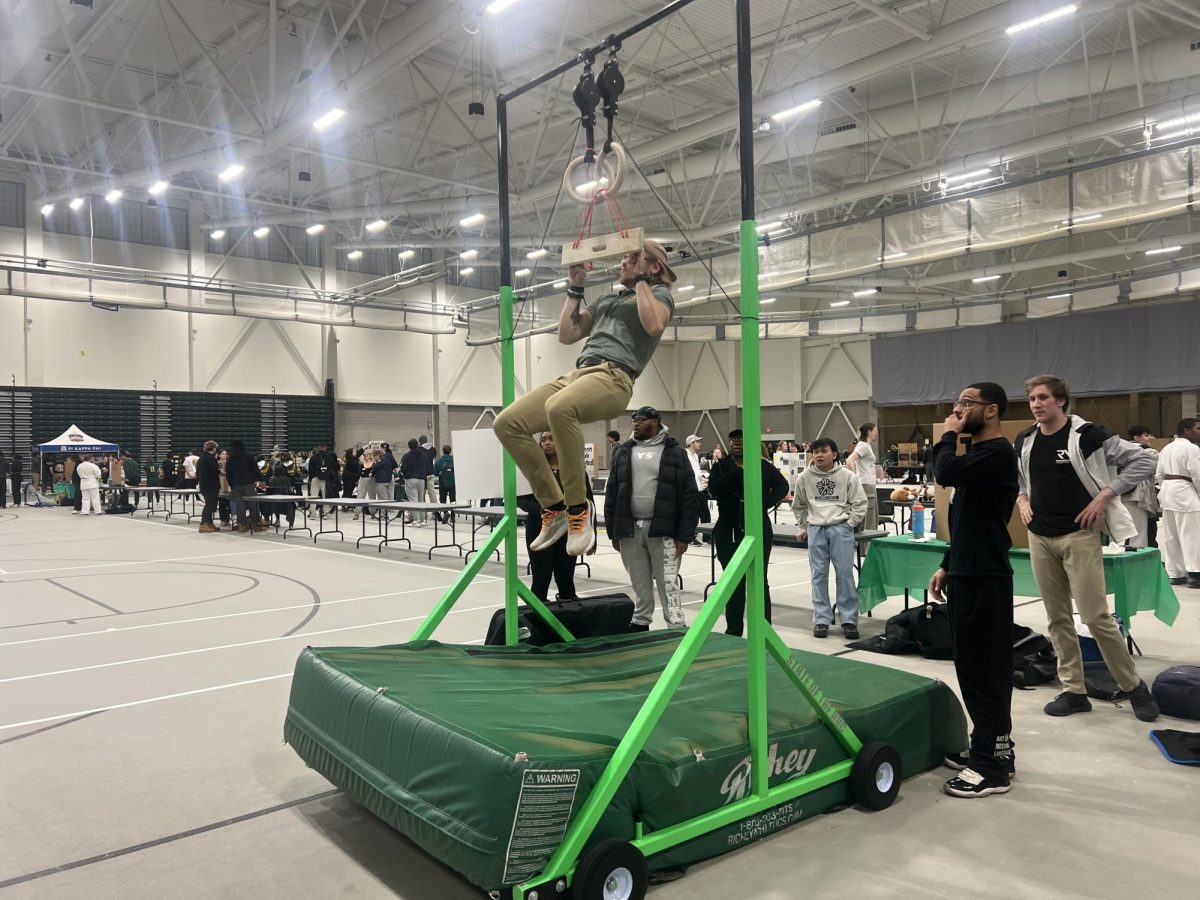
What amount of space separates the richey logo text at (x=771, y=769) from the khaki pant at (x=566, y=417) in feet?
4.26

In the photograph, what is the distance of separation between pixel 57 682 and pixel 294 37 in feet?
36.5

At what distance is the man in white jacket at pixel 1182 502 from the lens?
7625mm

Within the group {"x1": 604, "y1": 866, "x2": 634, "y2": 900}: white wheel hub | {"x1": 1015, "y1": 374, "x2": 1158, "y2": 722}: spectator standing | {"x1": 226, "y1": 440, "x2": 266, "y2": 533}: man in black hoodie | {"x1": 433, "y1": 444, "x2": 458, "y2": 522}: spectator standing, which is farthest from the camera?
{"x1": 433, "y1": 444, "x2": 458, "y2": 522}: spectator standing

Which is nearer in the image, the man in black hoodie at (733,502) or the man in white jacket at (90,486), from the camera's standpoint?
the man in black hoodie at (733,502)

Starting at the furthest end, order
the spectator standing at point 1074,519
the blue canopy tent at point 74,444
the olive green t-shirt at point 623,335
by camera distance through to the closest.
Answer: the blue canopy tent at point 74,444 → the spectator standing at point 1074,519 → the olive green t-shirt at point 623,335

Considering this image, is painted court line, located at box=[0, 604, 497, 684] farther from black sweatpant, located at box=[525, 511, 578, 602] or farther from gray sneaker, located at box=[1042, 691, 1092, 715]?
gray sneaker, located at box=[1042, 691, 1092, 715]

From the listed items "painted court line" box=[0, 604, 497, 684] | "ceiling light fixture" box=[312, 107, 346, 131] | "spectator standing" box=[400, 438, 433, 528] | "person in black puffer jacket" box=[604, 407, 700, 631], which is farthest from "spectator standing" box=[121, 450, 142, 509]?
"person in black puffer jacket" box=[604, 407, 700, 631]

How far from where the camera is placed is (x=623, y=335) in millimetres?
3443

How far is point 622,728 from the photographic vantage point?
2814 mm

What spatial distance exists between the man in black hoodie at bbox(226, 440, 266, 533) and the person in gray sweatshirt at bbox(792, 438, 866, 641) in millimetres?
10111

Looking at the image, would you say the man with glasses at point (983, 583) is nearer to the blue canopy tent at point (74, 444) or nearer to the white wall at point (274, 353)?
the blue canopy tent at point (74, 444)

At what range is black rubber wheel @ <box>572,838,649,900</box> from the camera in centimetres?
231

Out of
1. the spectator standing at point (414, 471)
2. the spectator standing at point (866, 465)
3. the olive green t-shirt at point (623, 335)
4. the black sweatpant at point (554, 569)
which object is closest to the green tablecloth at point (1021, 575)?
the black sweatpant at point (554, 569)

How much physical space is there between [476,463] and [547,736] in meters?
4.51
